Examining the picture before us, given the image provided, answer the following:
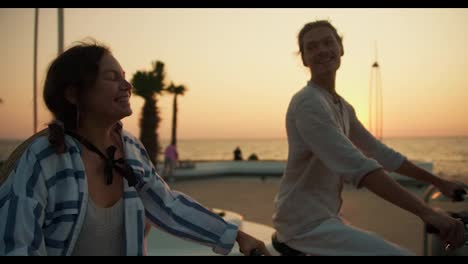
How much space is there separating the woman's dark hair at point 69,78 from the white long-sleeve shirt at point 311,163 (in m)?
0.85

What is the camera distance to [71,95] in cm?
170

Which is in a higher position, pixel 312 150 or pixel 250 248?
pixel 312 150

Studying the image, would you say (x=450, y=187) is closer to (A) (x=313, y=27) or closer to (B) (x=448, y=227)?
(B) (x=448, y=227)

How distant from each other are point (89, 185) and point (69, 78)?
1.32 ft

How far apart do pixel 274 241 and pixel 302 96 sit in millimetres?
685

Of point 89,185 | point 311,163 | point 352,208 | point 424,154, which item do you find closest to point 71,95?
point 89,185

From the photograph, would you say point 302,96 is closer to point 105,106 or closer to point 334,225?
point 334,225

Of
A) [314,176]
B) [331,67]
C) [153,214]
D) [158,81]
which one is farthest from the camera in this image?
[158,81]

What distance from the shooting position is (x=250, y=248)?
1.66 metres

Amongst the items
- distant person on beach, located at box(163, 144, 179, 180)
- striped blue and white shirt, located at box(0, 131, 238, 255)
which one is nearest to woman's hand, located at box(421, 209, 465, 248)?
striped blue and white shirt, located at box(0, 131, 238, 255)

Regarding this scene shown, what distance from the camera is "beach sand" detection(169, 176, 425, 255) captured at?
7504 millimetres

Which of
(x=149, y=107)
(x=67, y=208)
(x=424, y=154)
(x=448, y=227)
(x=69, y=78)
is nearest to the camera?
(x=67, y=208)

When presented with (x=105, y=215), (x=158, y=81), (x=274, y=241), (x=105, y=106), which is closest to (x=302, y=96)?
(x=274, y=241)
